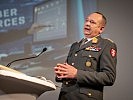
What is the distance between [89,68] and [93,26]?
30cm

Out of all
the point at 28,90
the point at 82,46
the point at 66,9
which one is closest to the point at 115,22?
the point at 66,9

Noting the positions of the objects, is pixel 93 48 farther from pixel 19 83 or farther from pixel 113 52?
pixel 19 83

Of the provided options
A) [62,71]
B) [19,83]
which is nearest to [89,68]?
[62,71]

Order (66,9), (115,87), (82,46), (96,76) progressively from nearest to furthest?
(96,76) < (82,46) < (115,87) < (66,9)

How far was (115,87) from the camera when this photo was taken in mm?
2855

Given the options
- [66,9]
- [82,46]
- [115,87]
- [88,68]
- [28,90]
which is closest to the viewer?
[28,90]

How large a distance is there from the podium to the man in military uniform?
0.68 feet

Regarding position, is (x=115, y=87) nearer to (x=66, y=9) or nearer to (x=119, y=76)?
(x=119, y=76)

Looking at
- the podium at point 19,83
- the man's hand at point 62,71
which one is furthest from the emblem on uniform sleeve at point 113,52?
the podium at point 19,83

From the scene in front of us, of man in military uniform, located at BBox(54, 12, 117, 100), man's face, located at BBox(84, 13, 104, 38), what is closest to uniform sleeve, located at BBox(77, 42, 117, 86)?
man in military uniform, located at BBox(54, 12, 117, 100)

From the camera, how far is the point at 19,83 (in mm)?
1312

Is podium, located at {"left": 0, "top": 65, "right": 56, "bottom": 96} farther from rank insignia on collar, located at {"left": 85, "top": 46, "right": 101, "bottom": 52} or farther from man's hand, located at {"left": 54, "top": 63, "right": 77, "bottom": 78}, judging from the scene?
rank insignia on collar, located at {"left": 85, "top": 46, "right": 101, "bottom": 52}

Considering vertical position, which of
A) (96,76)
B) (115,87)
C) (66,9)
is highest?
(66,9)

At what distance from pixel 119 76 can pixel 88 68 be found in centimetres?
119
